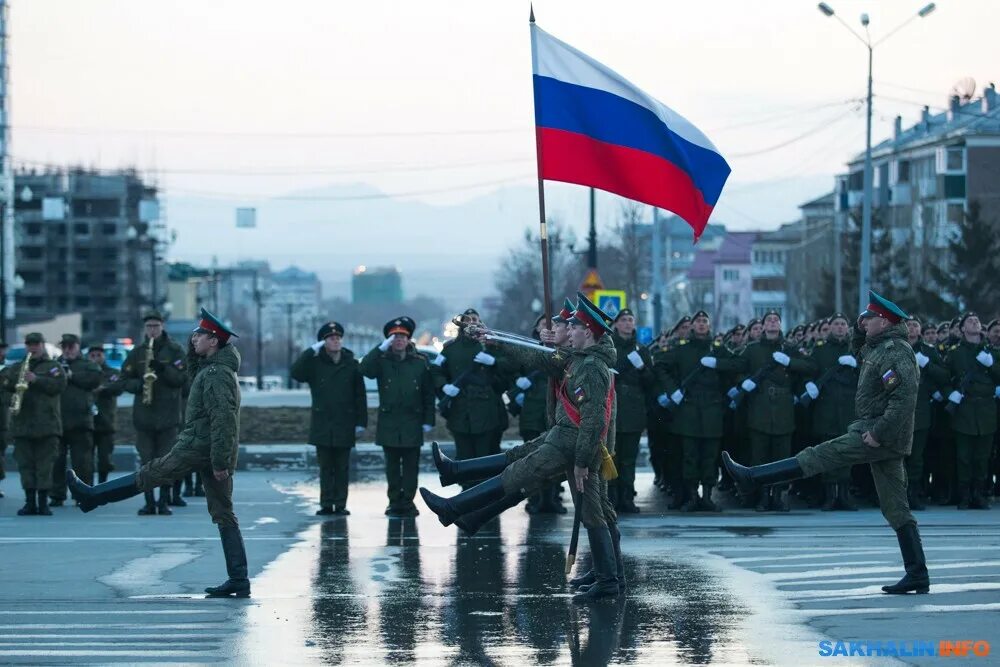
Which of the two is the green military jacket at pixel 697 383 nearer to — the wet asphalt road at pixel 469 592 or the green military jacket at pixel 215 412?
the wet asphalt road at pixel 469 592

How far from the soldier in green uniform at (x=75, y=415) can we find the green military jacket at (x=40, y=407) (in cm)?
39

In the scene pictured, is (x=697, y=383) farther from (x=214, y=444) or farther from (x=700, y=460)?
(x=214, y=444)

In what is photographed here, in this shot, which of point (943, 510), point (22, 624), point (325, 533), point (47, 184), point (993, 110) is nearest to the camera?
point (22, 624)

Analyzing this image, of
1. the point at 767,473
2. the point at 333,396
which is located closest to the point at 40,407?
the point at 333,396

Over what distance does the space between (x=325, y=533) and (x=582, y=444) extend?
495cm

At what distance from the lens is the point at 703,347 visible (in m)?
17.7

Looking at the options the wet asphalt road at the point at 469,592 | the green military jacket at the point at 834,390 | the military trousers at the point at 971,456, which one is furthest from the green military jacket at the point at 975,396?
the wet asphalt road at the point at 469,592

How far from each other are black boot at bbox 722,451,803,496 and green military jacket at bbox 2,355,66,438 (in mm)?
8489

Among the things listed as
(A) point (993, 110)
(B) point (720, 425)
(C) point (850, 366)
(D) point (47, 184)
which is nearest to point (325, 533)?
(B) point (720, 425)

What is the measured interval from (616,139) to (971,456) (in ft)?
21.7

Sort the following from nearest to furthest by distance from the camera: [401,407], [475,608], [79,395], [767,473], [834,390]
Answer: [475,608] → [767,473] → [401,407] → [834,390] → [79,395]

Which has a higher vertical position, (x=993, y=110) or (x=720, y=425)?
(x=993, y=110)

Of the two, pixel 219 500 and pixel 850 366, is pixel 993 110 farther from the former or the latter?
pixel 219 500

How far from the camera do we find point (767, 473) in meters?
11.7
